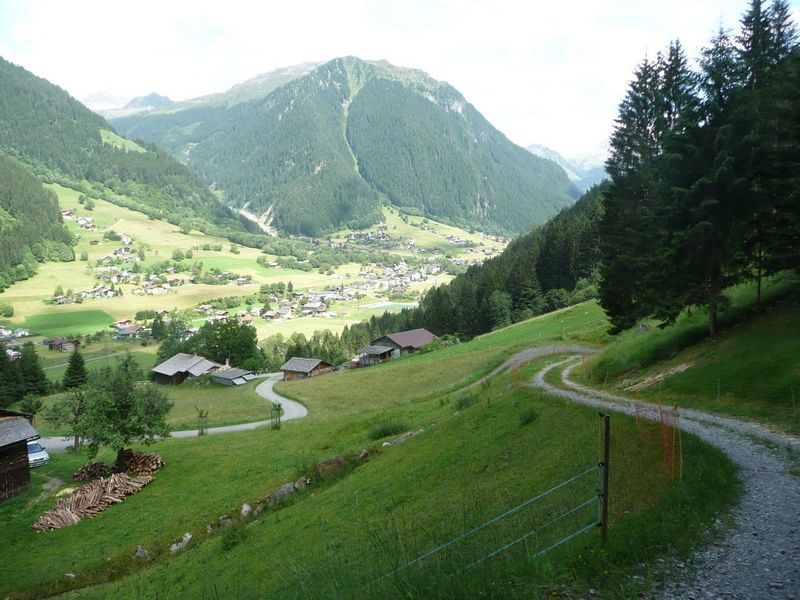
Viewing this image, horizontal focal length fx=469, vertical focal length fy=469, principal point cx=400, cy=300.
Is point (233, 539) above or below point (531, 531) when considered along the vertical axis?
below

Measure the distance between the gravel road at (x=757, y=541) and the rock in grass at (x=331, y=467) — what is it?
663 inches

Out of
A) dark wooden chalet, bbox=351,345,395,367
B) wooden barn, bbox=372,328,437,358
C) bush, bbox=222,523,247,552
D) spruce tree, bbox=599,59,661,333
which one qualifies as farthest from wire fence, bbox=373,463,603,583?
dark wooden chalet, bbox=351,345,395,367

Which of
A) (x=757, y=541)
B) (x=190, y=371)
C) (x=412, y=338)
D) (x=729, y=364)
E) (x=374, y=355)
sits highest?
(x=729, y=364)

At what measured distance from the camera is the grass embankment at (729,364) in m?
19.4

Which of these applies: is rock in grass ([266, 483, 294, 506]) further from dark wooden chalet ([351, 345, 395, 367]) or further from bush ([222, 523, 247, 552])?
dark wooden chalet ([351, 345, 395, 367])

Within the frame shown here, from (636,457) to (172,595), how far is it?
16.2 metres

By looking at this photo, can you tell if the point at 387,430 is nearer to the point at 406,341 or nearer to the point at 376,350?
the point at 376,350

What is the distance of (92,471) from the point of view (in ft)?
116

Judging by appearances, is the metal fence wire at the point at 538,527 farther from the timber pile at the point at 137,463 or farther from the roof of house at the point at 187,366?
the roof of house at the point at 187,366

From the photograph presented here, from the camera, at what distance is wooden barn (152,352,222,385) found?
10206 cm

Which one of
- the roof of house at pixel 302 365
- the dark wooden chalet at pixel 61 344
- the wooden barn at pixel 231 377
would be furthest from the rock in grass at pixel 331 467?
the dark wooden chalet at pixel 61 344

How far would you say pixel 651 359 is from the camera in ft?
101

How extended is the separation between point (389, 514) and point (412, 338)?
90498 mm

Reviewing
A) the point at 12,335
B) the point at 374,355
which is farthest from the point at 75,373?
the point at 12,335
